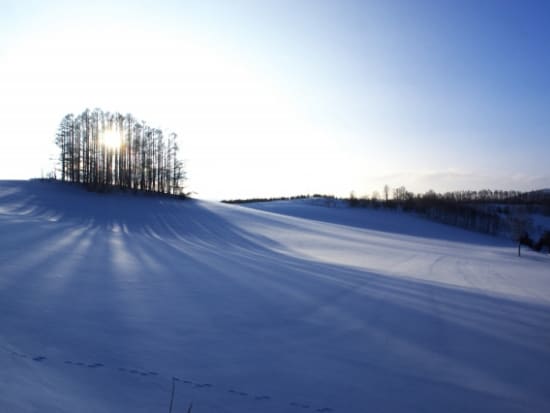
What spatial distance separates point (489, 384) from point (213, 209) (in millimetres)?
36882

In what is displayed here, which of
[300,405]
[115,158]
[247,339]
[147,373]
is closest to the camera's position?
[300,405]

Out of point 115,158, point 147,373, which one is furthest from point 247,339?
point 115,158

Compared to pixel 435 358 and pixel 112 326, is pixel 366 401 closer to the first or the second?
pixel 435 358

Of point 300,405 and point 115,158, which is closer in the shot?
point 300,405

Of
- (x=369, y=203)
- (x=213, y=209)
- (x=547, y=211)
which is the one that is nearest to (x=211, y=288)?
(x=213, y=209)

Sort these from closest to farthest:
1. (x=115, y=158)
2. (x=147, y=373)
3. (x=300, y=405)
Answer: (x=300, y=405), (x=147, y=373), (x=115, y=158)

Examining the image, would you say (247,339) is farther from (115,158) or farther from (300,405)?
(115,158)

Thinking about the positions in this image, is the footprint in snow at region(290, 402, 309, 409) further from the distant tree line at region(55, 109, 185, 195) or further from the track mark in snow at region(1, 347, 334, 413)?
the distant tree line at region(55, 109, 185, 195)

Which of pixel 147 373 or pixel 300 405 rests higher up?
pixel 147 373

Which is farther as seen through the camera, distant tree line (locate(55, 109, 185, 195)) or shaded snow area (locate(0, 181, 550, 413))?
distant tree line (locate(55, 109, 185, 195))

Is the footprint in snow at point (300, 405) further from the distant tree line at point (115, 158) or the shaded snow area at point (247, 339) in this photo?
the distant tree line at point (115, 158)

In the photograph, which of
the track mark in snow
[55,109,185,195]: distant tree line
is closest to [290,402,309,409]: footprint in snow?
the track mark in snow

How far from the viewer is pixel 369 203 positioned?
76375 millimetres

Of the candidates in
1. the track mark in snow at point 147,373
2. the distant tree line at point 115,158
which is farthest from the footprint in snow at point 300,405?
the distant tree line at point 115,158
